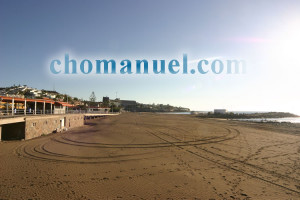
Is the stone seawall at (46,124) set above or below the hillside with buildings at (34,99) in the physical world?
below

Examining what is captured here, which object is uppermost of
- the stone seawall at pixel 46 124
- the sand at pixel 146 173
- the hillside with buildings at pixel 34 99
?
the hillside with buildings at pixel 34 99

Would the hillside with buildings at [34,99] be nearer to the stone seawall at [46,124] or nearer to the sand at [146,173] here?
the stone seawall at [46,124]

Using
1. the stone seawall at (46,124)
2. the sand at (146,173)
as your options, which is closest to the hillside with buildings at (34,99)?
the stone seawall at (46,124)

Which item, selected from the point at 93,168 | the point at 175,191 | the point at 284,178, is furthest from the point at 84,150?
the point at 284,178

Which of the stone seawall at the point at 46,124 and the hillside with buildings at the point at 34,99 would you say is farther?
the hillside with buildings at the point at 34,99

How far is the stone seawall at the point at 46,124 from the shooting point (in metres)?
19.9

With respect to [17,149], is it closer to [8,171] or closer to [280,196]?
[8,171]

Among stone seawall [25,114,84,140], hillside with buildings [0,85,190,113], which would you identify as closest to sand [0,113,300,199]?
stone seawall [25,114,84,140]

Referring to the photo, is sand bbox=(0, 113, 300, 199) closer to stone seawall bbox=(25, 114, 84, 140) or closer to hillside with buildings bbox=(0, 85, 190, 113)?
stone seawall bbox=(25, 114, 84, 140)

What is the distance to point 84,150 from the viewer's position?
15.6 m

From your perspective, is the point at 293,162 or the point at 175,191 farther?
the point at 293,162

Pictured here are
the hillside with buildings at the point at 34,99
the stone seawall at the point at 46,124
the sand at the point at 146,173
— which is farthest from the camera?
the hillside with buildings at the point at 34,99

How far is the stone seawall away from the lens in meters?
19.9

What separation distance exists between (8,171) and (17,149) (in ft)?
19.6
